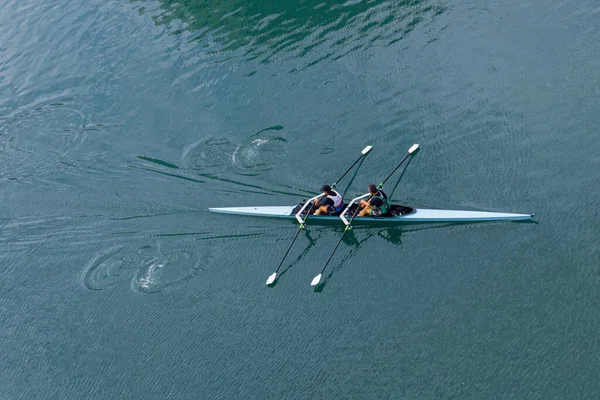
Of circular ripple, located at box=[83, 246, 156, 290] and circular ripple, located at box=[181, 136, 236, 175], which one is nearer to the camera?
circular ripple, located at box=[83, 246, 156, 290]

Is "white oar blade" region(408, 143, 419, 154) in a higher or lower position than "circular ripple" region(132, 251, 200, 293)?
lower

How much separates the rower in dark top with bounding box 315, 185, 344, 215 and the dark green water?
28.9 inches

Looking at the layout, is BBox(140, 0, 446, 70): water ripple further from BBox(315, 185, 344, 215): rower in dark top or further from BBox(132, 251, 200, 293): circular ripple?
BBox(132, 251, 200, 293): circular ripple

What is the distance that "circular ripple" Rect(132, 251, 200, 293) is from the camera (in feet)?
72.7

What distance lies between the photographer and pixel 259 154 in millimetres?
26047

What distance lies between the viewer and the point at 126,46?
113 feet

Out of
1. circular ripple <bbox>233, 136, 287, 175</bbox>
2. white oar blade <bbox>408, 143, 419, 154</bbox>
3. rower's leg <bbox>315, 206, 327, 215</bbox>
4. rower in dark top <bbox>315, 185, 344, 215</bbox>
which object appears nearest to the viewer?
rower in dark top <bbox>315, 185, 344, 215</bbox>

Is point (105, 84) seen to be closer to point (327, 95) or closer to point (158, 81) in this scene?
point (158, 81)

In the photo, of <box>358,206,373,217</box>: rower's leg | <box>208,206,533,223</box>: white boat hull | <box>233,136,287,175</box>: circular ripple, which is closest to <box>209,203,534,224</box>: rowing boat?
<box>208,206,533,223</box>: white boat hull

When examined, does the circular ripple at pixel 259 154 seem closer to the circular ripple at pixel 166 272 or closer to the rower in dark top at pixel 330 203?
the rower in dark top at pixel 330 203

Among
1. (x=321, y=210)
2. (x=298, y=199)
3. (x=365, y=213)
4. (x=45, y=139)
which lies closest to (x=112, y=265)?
(x=298, y=199)

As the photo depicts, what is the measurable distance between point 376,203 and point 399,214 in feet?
2.88

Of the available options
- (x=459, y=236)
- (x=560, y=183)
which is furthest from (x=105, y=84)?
(x=560, y=183)

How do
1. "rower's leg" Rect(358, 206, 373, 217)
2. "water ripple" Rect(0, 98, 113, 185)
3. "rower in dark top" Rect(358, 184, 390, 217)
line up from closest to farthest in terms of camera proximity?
"rower in dark top" Rect(358, 184, 390, 217) < "rower's leg" Rect(358, 206, 373, 217) < "water ripple" Rect(0, 98, 113, 185)
